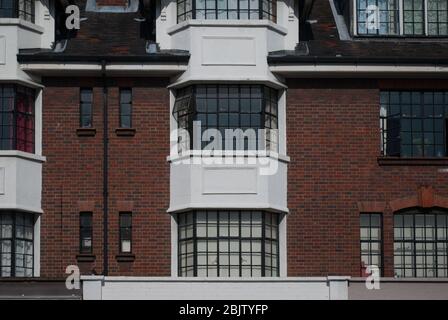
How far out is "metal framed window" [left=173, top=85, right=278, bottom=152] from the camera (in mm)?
36938

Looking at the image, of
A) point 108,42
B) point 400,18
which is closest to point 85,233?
point 108,42

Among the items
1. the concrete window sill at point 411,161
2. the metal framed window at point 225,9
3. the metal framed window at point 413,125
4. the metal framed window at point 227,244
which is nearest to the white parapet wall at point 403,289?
the metal framed window at point 227,244

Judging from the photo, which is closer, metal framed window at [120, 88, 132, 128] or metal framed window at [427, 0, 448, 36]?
metal framed window at [120, 88, 132, 128]

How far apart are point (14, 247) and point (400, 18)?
11894mm

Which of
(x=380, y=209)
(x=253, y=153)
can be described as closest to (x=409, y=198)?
(x=380, y=209)

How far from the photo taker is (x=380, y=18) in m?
38.6

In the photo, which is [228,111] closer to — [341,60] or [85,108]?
[341,60]

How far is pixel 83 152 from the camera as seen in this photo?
123 feet

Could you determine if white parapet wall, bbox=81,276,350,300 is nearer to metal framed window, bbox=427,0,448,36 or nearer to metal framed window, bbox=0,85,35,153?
metal framed window, bbox=0,85,35,153

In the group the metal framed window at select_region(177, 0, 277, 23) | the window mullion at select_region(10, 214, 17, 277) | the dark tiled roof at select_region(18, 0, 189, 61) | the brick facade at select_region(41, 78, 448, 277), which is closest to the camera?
the window mullion at select_region(10, 214, 17, 277)

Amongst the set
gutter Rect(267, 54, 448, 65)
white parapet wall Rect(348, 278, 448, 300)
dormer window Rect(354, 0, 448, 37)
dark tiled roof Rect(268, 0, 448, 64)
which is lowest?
white parapet wall Rect(348, 278, 448, 300)

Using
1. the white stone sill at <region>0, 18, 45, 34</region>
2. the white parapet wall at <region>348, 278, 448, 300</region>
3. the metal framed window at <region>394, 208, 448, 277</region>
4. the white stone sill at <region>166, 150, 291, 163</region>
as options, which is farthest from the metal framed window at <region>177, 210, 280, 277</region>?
the white stone sill at <region>0, 18, 45, 34</region>

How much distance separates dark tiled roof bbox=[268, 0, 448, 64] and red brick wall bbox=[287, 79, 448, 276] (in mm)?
736

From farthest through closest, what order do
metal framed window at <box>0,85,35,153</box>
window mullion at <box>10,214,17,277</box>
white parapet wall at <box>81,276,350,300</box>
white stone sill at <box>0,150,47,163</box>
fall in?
metal framed window at <box>0,85,35,153</box>
white stone sill at <box>0,150,47,163</box>
window mullion at <box>10,214,17,277</box>
white parapet wall at <box>81,276,350,300</box>
